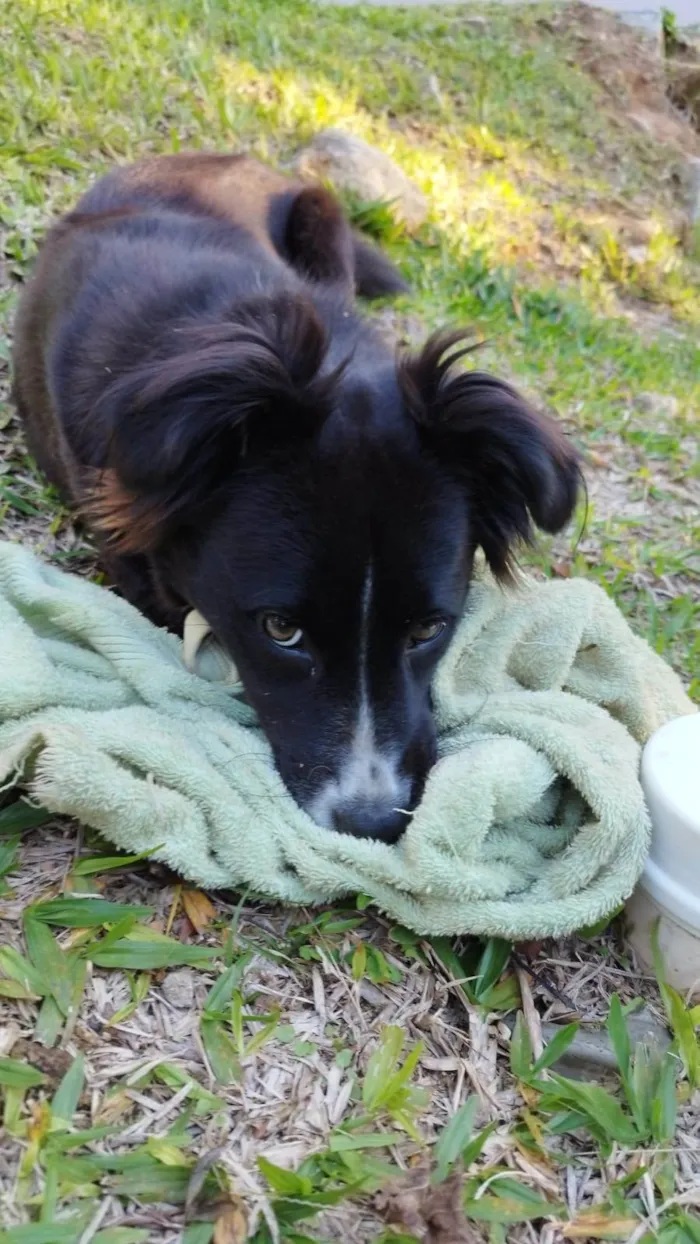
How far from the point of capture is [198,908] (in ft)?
7.38

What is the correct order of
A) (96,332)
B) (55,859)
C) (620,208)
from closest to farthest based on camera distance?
(55,859) < (96,332) < (620,208)

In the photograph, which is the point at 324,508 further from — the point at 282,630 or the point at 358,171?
the point at 358,171

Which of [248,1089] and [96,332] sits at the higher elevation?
[96,332]

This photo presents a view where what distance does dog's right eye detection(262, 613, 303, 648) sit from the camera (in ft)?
8.11

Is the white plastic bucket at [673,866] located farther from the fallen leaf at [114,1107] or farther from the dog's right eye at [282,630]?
the fallen leaf at [114,1107]

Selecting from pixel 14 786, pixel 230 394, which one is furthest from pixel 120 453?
pixel 14 786

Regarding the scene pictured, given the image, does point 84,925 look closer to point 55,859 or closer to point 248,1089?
point 55,859

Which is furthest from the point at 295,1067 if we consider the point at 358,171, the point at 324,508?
the point at 358,171

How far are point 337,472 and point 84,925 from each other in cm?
115

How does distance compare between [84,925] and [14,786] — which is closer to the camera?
[84,925]

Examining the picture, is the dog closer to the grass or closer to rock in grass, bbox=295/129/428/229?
the grass

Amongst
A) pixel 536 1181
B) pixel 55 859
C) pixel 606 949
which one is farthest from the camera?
pixel 606 949

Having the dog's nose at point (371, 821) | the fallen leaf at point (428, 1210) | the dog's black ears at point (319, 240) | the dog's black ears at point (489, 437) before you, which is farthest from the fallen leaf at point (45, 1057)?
the dog's black ears at point (319, 240)

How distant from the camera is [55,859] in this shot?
229 cm
